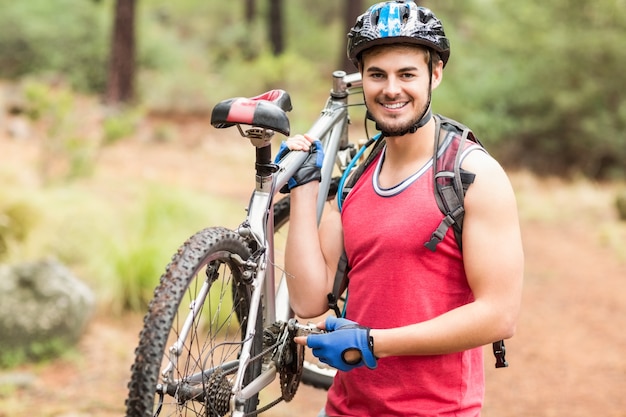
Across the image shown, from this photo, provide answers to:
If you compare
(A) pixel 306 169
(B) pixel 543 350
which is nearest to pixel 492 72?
(B) pixel 543 350

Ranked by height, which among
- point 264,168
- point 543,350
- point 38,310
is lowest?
point 264,168

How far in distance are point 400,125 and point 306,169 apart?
0.45 meters

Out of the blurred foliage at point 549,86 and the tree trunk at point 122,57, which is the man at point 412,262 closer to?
the blurred foliage at point 549,86

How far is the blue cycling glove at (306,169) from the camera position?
291cm

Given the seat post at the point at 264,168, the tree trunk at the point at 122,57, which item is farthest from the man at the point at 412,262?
the tree trunk at the point at 122,57

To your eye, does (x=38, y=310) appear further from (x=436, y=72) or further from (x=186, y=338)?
(x=436, y=72)

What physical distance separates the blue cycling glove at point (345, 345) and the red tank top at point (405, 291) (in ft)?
0.63

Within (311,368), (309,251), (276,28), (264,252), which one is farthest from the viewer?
(276,28)

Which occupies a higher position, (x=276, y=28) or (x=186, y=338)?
(x=276, y=28)

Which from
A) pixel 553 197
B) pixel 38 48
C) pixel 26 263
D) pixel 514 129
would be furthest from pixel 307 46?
pixel 26 263

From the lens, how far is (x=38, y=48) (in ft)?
63.4

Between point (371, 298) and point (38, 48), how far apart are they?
18.4 meters

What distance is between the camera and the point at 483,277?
2459 millimetres

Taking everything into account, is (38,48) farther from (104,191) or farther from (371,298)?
(371,298)
